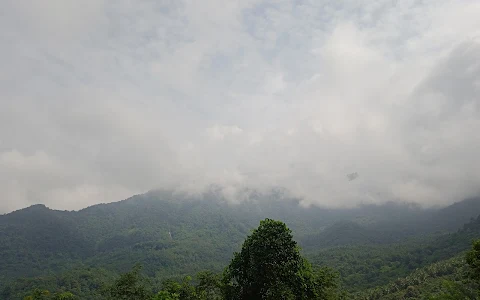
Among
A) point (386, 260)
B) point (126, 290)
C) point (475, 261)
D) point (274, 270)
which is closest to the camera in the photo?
point (274, 270)

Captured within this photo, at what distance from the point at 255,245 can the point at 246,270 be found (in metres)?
3.49

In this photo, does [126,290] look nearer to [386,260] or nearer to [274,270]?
[274,270]

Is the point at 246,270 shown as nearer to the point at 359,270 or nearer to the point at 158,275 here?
the point at 359,270

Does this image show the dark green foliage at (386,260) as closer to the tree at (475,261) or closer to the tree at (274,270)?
the tree at (475,261)

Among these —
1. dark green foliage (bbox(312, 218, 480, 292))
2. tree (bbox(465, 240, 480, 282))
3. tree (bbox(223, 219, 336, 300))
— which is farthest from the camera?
dark green foliage (bbox(312, 218, 480, 292))

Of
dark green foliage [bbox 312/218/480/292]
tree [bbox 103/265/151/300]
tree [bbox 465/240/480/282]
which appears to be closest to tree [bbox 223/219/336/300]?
tree [bbox 465/240/480/282]

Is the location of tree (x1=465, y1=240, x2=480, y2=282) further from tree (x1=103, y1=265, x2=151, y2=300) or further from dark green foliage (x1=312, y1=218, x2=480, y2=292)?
dark green foliage (x1=312, y1=218, x2=480, y2=292)

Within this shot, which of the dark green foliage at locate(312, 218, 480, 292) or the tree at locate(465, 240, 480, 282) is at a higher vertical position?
the tree at locate(465, 240, 480, 282)

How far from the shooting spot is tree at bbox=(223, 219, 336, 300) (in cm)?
2853

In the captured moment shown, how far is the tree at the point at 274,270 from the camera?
2853 centimetres

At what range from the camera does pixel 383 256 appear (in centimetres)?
16475

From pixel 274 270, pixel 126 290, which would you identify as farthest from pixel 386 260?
pixel 274 270

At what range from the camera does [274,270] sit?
2889 centimetres

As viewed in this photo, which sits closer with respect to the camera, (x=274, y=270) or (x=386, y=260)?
(x=274, y=270)
